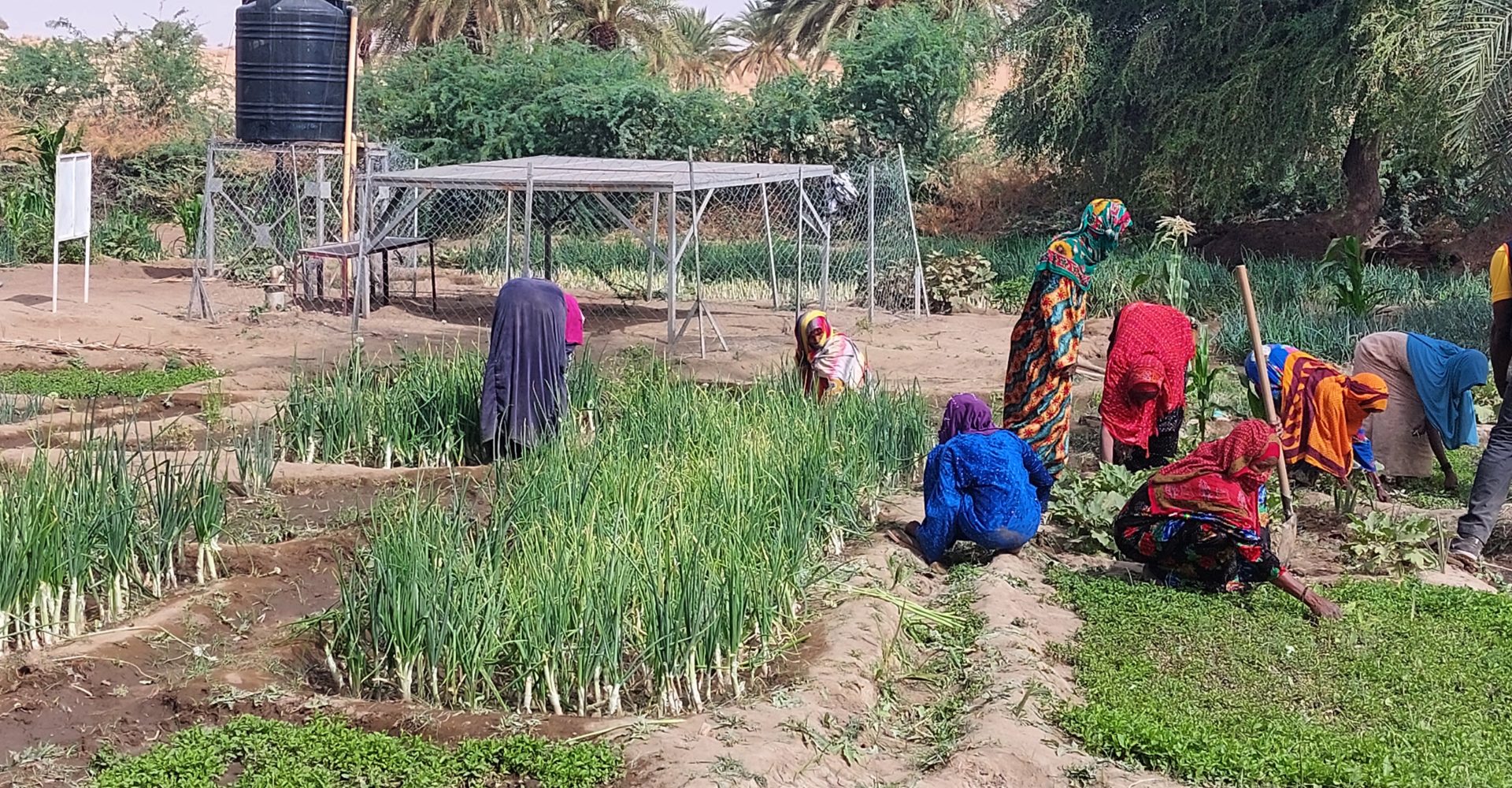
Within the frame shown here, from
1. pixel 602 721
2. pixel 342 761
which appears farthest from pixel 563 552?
pixel 342 761

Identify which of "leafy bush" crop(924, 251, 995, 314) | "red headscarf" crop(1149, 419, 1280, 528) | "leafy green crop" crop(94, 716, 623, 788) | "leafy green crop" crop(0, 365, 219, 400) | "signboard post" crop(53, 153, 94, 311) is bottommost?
"leafy green crop" crop(94, 716, 623, 788)

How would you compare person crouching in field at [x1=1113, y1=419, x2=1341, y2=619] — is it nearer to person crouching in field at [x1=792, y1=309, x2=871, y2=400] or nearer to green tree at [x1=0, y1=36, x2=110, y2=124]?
person crouching in field at [x1=792, y1=309, x2=871, y2=400]

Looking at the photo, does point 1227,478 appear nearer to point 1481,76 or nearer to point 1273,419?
point 1273,419

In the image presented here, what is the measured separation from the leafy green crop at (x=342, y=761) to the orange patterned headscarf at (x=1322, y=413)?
430cm

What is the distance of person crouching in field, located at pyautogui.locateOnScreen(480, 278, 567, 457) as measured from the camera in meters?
7.55

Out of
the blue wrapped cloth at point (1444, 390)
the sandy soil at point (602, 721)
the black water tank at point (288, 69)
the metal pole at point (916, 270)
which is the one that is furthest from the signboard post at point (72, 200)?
the blue wrapped cloth at point (1444, 390)

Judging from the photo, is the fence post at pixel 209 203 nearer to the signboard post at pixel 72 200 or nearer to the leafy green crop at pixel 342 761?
the signboard post at pixel 72 200

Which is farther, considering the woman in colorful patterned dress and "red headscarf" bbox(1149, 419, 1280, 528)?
the woman in colorful patterned dress

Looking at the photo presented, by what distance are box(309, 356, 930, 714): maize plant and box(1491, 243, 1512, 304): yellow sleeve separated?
3.16 m

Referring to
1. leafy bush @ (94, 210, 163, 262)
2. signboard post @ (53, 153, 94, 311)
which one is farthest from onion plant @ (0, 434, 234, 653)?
leafy bush @ (94, 210, 163, 262)

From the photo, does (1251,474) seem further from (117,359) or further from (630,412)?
(117,359)

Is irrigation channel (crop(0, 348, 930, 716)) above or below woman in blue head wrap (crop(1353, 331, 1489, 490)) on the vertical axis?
below

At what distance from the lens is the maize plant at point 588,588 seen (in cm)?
442

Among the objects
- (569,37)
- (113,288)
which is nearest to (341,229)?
(113,288)
